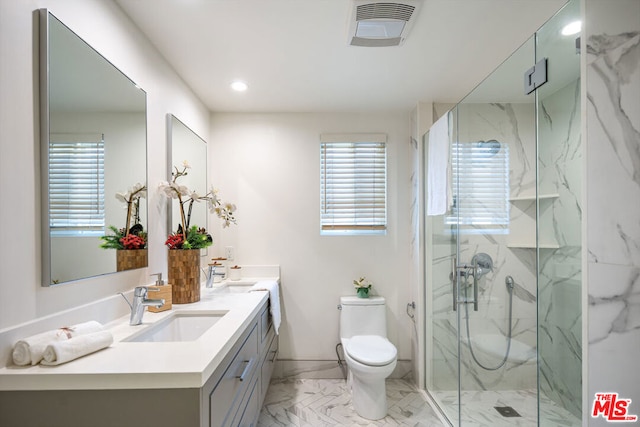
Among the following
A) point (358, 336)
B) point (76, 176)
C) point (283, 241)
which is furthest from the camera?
point (283, 241)

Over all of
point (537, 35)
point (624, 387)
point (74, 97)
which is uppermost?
point (537, 35)

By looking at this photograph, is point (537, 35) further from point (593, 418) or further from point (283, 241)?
point (283, 241)

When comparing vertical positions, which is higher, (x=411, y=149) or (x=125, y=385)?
(x=411, y=149)

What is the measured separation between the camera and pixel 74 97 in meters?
1.23

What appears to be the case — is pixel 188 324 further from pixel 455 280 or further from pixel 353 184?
pixel 353 184

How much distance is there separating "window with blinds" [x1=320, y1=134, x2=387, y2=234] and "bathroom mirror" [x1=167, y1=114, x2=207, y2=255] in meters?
1.03

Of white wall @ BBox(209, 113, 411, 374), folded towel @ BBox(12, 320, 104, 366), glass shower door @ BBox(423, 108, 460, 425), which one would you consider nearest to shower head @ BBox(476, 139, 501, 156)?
glass shower door @ BBox(423, 108, 460, 425)

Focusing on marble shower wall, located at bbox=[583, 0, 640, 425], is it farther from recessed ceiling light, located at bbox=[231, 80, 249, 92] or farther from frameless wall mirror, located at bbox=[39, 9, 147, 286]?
recessed ceiling light, located at bbox=[231, 80, 249, 92]

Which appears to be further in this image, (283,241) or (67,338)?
(283,241)

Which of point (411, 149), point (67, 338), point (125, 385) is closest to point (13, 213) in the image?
point (67, 338)

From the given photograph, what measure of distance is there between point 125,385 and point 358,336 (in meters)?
2.05

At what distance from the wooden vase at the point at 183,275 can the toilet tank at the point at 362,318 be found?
1.36 m

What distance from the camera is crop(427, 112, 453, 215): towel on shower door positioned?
219 cm

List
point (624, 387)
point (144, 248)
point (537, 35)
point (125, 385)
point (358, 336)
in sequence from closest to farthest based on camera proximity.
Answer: point (125, 385), point (624, 387), point (537, 35), point (144, 248), point (358, 336)
